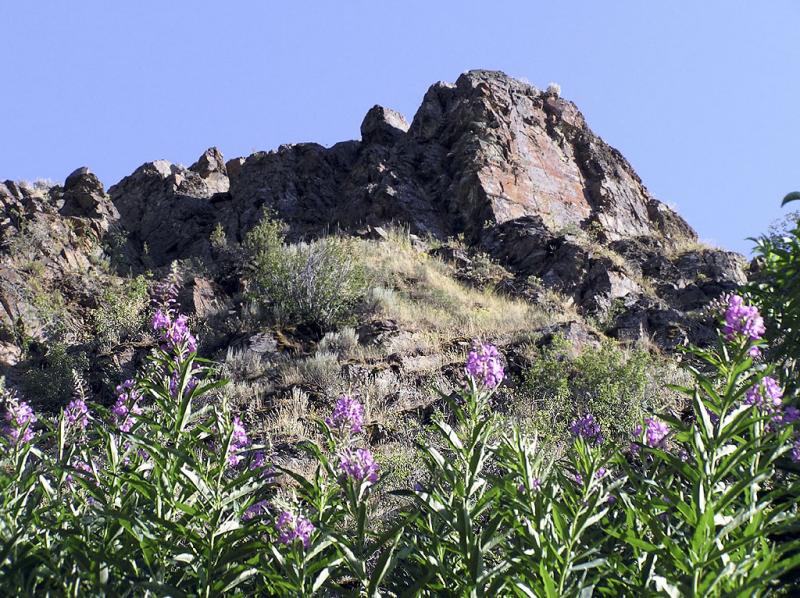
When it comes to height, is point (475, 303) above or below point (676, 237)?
below

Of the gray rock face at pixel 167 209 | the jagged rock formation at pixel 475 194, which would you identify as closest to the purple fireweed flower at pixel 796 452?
the jagged rock formation at pixel 475 194

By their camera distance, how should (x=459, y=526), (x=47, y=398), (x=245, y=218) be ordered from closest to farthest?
1. (x=459, y=526)
2. (x=47, y=398)
3. (x=245, y=218)

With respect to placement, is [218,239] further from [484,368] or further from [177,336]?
[484,368]

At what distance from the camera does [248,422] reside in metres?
11.1

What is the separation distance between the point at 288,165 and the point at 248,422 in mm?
15298

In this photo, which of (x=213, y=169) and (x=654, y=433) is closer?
(x=654, y=433)

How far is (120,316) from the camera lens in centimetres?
1576

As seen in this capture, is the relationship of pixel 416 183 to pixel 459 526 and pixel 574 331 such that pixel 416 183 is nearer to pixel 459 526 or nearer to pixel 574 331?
pixel 574 331

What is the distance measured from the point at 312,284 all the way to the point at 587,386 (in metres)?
5.97

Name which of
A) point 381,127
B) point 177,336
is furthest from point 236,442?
point 381,127

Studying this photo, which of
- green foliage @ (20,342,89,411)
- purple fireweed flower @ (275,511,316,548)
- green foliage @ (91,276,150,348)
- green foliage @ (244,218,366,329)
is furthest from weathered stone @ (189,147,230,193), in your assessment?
purple fireweed flower @ (275,511,316,548)

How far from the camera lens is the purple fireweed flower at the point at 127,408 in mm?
5105

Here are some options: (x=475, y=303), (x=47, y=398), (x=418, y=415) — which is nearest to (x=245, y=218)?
(x=475, y=303)

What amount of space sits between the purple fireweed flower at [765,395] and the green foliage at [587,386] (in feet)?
22.2
